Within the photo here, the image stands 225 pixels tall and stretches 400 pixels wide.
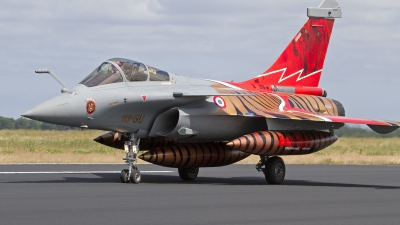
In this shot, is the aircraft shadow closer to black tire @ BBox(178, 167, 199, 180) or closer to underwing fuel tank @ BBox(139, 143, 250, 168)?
black tire @ BBox(178, 167, 199, 180)

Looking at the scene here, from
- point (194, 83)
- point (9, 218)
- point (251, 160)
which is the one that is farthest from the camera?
point (251, 160)

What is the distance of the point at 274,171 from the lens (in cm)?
1652

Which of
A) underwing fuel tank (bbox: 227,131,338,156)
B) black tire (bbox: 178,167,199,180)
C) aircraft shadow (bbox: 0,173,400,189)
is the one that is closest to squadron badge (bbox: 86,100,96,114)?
aircraft shadow (bbox: 0,173,400,189)

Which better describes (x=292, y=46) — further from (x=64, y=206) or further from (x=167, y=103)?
(x=64, y=206)

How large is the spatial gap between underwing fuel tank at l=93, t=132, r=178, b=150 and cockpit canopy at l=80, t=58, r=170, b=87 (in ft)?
7.22

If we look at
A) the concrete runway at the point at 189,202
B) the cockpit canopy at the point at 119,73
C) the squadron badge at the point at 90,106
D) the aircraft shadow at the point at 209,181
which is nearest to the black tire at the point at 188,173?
the aircraft shadow at the point at 209,181

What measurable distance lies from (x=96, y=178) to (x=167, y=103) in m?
3.16

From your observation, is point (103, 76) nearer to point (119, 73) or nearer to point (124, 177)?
point (119, 73)

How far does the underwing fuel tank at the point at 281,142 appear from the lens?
15.2 metres

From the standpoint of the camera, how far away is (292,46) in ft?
67.0

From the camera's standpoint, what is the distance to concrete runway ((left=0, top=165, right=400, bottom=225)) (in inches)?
372

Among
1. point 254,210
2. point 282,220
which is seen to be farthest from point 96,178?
point 282,220

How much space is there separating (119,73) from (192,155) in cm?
276

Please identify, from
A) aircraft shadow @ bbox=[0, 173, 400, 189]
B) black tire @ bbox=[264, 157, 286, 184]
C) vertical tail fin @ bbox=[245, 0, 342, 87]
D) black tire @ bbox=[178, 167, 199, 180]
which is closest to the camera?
aircraft shadow @ bbox=[0, 173, 400, 189]
